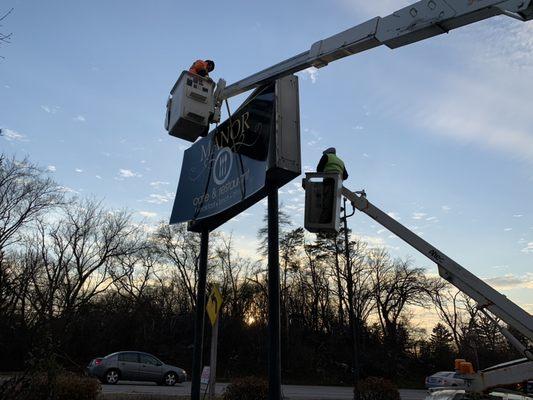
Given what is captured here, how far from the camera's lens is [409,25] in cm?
461

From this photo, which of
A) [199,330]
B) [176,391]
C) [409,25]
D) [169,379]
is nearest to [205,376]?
[199,330]

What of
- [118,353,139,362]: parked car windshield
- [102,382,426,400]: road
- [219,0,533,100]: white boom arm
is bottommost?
[102,382,426,400]: road

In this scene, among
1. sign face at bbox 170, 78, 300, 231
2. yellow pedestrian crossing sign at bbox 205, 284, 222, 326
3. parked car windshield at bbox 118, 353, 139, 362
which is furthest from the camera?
parked car windshield at bbox 118, 353, 139, 362

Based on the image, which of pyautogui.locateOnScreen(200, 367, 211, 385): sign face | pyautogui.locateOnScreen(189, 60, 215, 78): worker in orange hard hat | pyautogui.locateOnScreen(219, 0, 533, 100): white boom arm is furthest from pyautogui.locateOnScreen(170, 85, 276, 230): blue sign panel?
pyautogui.locateOnScreen(200, 367, 211, 385): sign face

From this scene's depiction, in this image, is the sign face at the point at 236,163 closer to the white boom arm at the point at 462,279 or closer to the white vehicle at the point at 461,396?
the white boom arm at the point at 462,279

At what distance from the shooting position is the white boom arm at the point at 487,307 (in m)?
5.26

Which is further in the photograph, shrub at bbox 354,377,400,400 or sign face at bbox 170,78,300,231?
shrub at bbox 354,377,400,400

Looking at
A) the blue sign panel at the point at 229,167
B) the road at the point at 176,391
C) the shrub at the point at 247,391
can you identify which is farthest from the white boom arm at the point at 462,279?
the road at the point at 176,391

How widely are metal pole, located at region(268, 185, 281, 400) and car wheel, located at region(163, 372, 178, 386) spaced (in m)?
16.5

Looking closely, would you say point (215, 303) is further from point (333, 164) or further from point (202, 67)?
point (333, 164)

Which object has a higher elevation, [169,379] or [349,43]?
[349,43]

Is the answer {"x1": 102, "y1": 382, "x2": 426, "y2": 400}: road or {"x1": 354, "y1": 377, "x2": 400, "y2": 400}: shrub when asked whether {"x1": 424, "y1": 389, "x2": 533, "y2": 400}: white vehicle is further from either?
{"x1": 102, "y1": 382, "x2": 426, "y2": 400}: road

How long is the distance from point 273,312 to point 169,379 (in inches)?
664

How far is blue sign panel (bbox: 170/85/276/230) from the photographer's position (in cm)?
723
